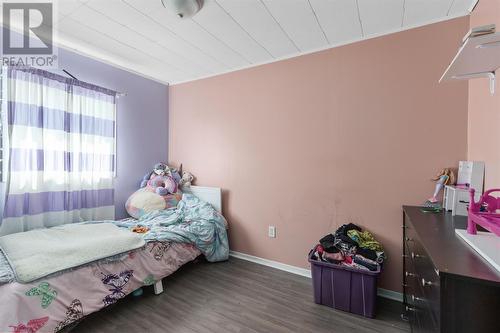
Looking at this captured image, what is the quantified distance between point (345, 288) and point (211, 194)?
1762 mm

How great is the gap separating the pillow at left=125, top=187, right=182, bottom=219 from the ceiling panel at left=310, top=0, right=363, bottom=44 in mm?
2451

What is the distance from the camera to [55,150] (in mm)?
2201

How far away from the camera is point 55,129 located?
2.21m

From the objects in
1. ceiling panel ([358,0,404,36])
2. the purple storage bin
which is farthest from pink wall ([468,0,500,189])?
the purple storage bin

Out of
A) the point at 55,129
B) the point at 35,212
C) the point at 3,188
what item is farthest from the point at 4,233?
the point at 55,129

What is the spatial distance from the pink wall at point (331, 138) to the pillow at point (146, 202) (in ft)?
1.74

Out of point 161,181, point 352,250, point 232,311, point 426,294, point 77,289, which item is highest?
point 161,181

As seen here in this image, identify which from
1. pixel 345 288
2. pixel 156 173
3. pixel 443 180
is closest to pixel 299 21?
pixel 443 180

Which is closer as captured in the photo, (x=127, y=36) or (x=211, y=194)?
(x=127, y=36)

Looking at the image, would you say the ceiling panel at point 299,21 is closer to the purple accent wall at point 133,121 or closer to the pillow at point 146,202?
the purple accent wall at point 133,121

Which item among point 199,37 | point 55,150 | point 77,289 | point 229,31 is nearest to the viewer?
point 77,289

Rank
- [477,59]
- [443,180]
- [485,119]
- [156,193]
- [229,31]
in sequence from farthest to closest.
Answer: [156,193], [229,31], [443,180], [485,119], [477,59]

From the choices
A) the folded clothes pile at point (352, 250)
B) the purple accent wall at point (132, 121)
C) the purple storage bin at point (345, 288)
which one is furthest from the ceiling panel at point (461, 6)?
the purple accent wall at point (132, 121)

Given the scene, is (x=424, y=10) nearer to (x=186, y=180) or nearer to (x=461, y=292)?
(x=461, y=292)
